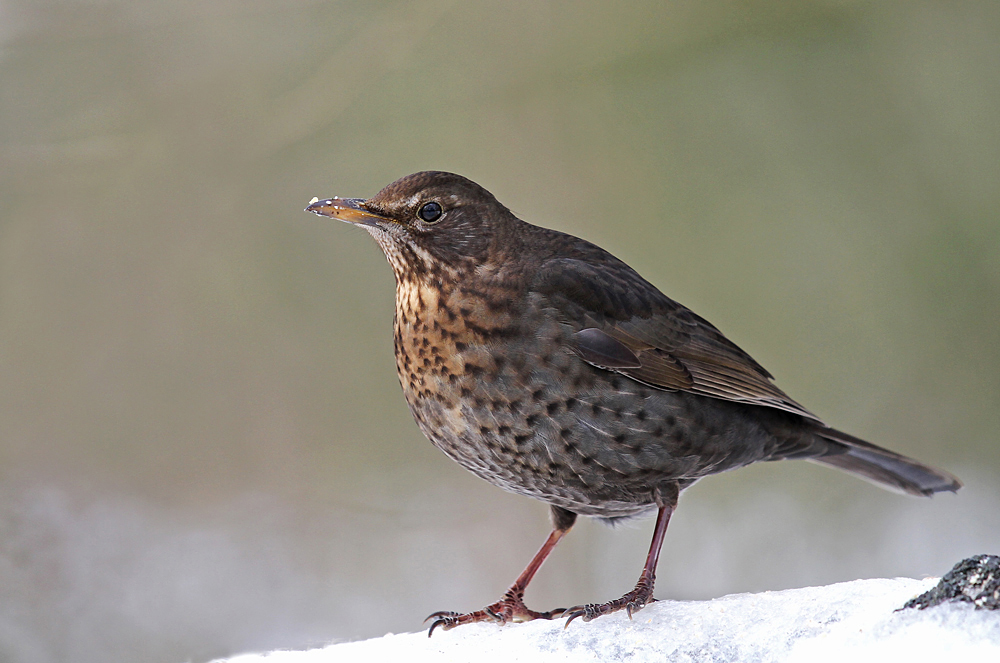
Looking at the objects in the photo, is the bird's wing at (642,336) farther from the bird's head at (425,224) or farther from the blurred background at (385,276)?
the blurred background at (385,276)

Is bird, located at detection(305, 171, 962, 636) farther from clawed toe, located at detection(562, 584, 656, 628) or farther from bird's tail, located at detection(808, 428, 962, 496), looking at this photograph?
bird's tail, located at detection(808, 428, 962, 496)

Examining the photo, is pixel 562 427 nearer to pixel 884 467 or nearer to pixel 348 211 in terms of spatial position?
pixel 348 211

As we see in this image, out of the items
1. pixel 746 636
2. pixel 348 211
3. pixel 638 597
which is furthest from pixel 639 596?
pixel 348 211

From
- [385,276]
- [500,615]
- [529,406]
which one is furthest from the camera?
[385,276]

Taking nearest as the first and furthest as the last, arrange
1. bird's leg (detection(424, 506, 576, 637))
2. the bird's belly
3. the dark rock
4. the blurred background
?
the dark rock < the bird's belly < bird's leg (detection(424, 506, 576, 637)) < the blurred background

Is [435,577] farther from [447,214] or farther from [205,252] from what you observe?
[447,214]

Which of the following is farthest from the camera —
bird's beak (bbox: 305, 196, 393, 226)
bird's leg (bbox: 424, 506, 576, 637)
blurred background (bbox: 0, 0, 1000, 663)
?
blurred background (bbox: 0, 0, 1000, 663)

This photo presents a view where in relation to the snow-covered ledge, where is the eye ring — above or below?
above

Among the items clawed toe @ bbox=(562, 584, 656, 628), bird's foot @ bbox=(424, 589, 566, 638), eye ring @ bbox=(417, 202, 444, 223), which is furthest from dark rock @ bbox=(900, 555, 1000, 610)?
eye ring @ bbox=(417, 202, 444, 223)

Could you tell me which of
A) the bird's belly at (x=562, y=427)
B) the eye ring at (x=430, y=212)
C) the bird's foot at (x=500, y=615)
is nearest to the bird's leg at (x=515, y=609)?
the bird's foot at (x=500, y=615)
